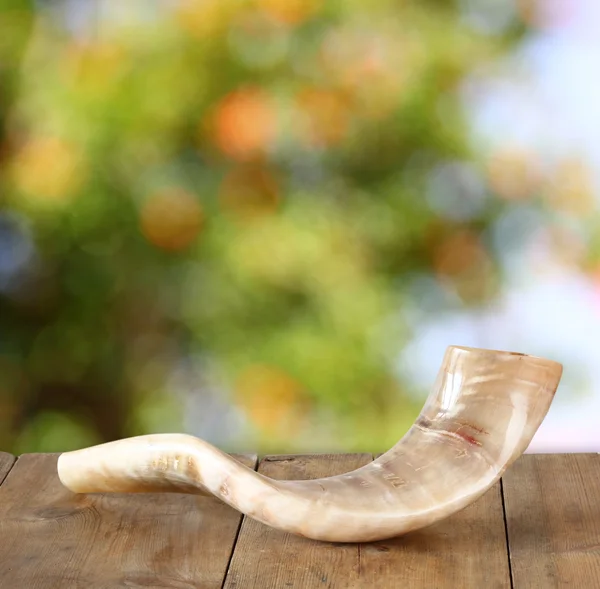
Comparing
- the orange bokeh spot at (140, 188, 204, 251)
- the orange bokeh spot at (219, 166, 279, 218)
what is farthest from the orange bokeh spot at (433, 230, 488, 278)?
the orange bokeh spot at (140, 188, 204, 251)

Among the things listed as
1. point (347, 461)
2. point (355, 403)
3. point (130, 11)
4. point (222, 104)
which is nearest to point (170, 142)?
point (222, 104)

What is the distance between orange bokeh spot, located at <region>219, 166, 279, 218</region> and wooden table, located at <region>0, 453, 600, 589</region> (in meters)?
0.61

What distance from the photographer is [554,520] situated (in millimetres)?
864

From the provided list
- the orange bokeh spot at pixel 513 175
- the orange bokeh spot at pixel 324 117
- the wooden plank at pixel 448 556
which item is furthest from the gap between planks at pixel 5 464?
the orange bokeh spot at pixel 513 175

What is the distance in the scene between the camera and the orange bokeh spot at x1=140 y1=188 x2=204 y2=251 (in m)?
1.49

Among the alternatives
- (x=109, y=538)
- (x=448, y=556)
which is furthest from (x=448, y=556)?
(x=109, y=538)

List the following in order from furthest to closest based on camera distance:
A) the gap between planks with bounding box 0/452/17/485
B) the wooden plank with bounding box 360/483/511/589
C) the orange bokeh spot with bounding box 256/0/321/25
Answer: the orange bokeh spot with bounding box 256/0/321/25
the gap between planks with bounding box 0/452/17/485
the wooden plank with bounding box 360/483/511/589

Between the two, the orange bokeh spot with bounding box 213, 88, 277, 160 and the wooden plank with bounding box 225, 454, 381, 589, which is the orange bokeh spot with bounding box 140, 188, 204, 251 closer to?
the orange bokeh spot with bounding box 213, 88, 277, 160

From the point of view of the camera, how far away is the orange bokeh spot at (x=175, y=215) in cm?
149

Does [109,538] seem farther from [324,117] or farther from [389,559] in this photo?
[324,117]

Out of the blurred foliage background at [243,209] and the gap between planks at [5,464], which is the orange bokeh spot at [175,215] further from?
the gap between planks at [5,464]

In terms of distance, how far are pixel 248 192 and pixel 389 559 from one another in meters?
0.79

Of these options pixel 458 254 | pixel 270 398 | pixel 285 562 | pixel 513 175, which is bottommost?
pixel 270 398

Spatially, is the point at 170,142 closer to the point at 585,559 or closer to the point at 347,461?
the point at 347,461
